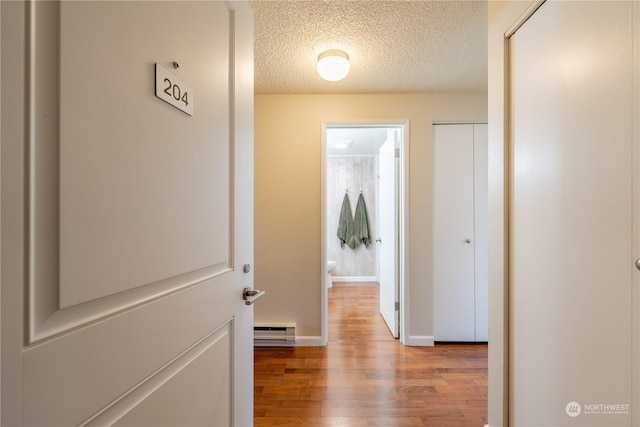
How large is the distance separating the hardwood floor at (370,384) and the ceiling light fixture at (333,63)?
2146mm

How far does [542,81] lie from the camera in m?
0.99

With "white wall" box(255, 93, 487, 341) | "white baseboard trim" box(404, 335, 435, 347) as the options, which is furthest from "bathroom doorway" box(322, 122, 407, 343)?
Answer: "white baseboard trim" box(404, 335, 435, 347)

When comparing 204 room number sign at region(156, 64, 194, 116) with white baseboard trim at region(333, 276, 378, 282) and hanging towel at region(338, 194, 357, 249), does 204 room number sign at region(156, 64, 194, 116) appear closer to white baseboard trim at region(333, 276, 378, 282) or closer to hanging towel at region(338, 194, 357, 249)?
hanging towel at region(338, 194, 357, 249)

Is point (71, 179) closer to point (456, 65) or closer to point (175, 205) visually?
point (175, 205)

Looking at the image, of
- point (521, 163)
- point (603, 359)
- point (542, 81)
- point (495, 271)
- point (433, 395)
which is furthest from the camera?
point (433, 395)

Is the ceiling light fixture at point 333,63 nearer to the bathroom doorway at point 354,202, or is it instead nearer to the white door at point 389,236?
the white door at point 389,236

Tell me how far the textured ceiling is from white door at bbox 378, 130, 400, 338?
27.2 inches

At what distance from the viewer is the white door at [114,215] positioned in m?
0.38

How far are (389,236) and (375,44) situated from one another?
5.83 ft

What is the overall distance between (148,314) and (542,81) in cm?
145

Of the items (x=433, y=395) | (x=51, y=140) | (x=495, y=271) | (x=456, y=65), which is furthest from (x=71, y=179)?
(x=456, y=65)

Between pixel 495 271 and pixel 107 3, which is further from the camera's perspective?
pixel 495 271

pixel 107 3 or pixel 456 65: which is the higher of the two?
pixel 456 65

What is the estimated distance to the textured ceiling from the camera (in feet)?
4.84
